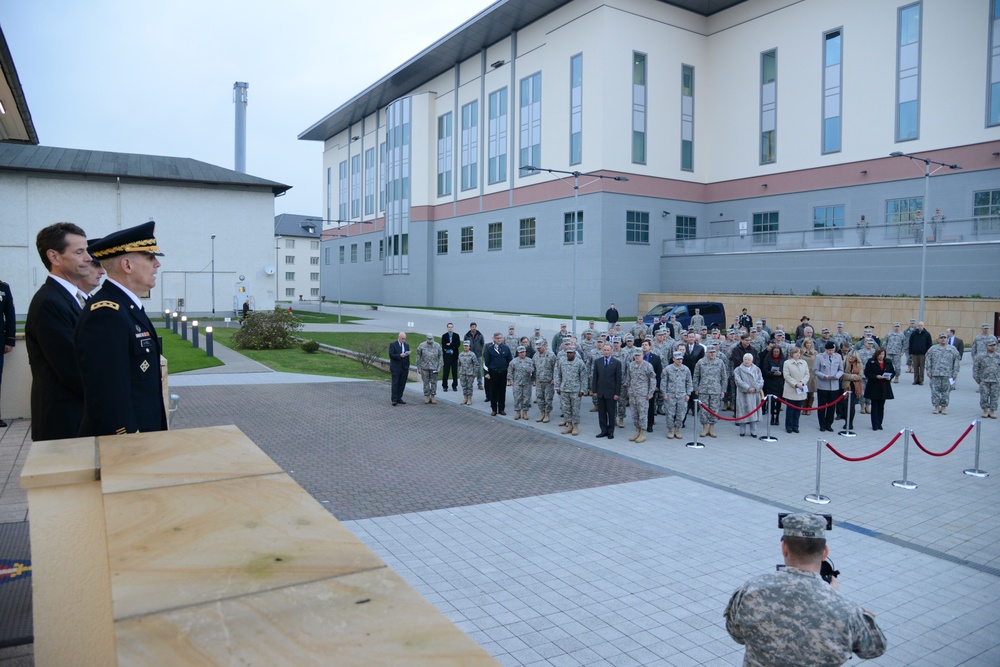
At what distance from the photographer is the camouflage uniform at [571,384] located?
50.3 ft

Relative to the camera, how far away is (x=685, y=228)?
4834cm

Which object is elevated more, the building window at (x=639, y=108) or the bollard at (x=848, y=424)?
the building window at (x=639, y=108)

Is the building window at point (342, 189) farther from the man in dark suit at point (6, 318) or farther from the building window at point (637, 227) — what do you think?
the man in dark suit at point (6, 318)

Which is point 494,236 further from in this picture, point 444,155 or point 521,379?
point 521,379

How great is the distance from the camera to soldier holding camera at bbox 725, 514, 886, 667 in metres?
3.46

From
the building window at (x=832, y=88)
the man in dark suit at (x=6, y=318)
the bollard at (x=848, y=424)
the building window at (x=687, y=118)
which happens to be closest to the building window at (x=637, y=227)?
the building window at (x=687, y=118)

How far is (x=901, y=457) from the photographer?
13117 mm

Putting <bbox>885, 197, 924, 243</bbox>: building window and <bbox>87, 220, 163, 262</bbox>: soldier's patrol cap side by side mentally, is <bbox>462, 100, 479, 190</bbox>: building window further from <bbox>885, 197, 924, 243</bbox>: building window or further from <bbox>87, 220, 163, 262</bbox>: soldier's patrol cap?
<bbox>87, 220, 163, 262</bbox>: soldier's patrol cap

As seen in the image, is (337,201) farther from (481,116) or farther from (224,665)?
(224,665)

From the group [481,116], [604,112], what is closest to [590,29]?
[604,112]

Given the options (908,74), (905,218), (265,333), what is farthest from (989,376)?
(908,74)

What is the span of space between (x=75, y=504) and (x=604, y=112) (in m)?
44.3

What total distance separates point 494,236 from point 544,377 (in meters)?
38.7

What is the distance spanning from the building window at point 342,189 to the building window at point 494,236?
3122cm
